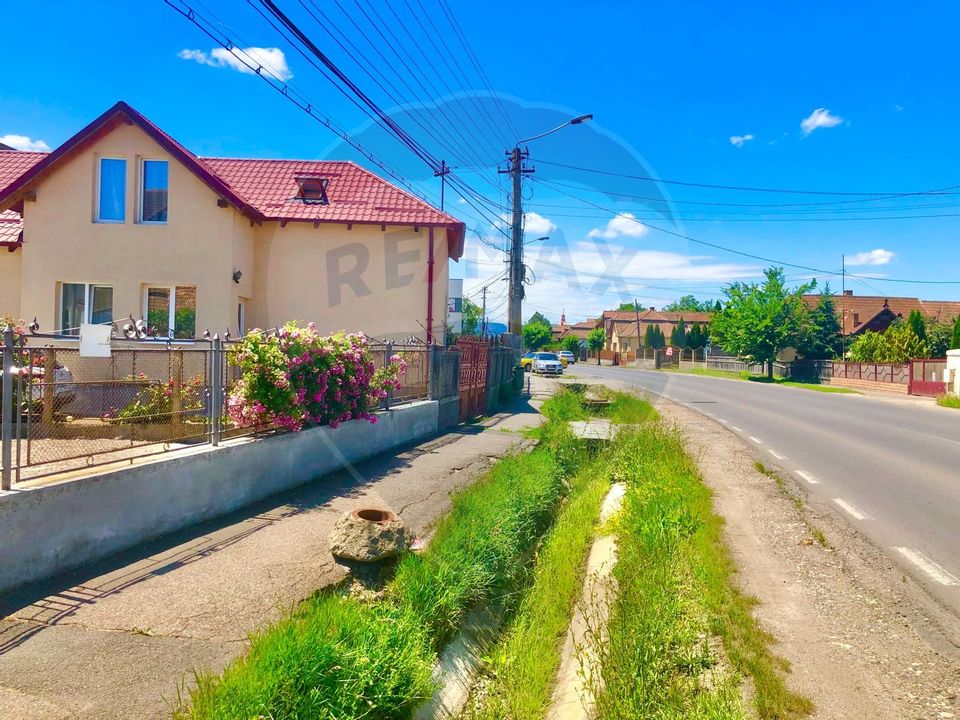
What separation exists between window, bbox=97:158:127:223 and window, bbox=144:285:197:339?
1.68 m

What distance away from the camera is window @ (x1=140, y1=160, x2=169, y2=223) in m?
14.4

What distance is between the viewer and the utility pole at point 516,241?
74.9 ft

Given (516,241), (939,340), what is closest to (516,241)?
(516,241)

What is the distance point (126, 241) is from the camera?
14312mm

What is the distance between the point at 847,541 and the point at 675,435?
4.91 m

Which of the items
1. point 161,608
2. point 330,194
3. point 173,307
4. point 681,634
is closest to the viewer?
point 681,634

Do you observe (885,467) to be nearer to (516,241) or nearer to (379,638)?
(379,638)

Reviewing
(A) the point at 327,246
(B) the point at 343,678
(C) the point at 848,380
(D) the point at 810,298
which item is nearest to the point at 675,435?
(B) the point at 343,678

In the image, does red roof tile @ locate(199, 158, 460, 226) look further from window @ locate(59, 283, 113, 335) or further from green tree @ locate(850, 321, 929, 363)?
green tree @ locate(850, 321, 929, 363)

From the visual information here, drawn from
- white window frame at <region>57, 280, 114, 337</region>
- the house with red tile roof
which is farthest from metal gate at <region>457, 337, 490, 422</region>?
the house with red tile roof

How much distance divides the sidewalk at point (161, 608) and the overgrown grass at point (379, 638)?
10.3 inches

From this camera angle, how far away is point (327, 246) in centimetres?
1703

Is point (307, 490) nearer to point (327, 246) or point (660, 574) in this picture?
point (660, 574)

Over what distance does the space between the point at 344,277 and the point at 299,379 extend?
31.7ft
